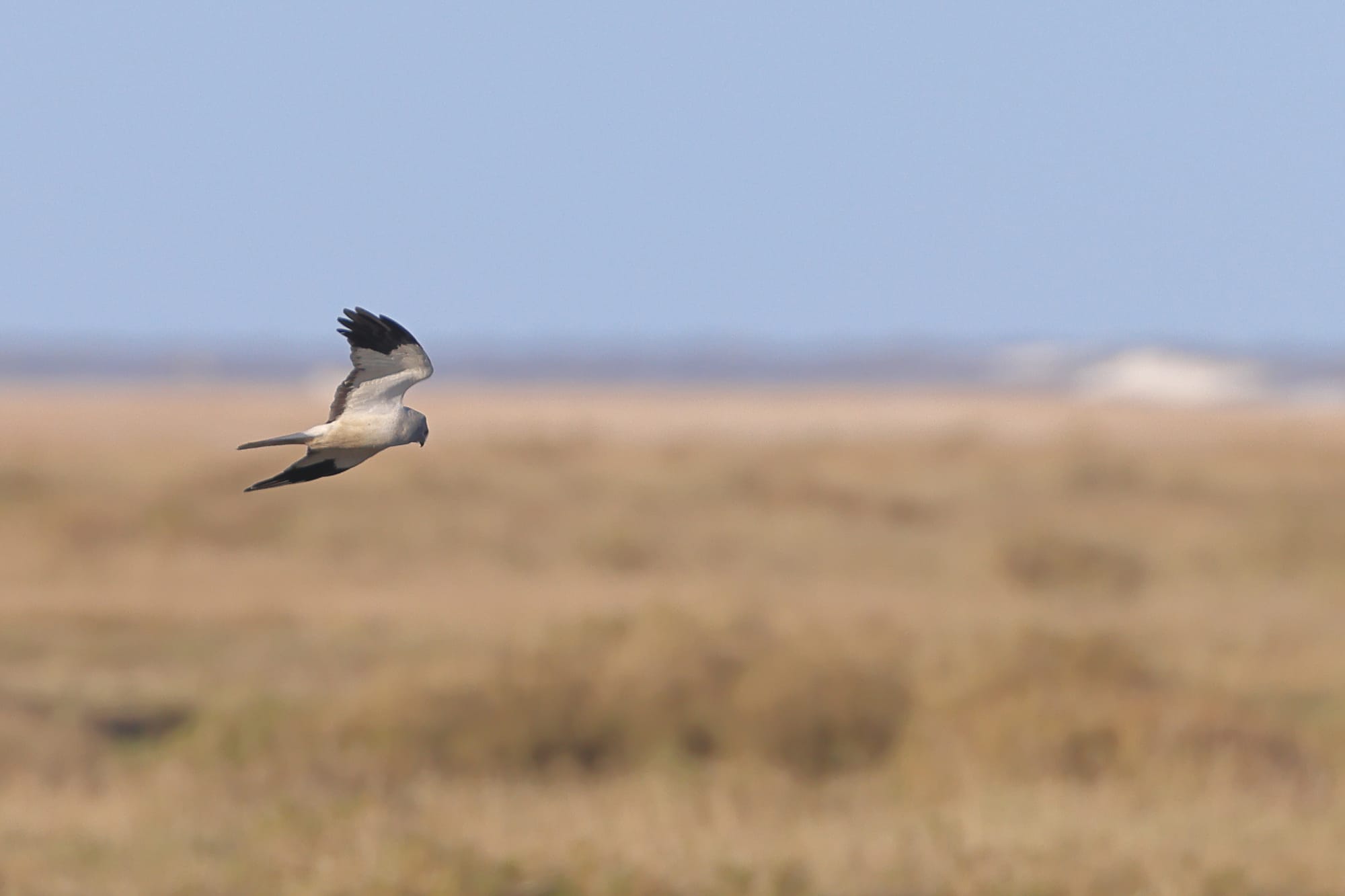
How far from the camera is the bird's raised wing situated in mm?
1483

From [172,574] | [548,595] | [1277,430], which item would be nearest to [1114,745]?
[548,595]

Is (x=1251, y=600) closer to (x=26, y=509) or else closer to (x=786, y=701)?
(x=786, y=701)

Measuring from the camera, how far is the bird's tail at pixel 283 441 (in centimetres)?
140

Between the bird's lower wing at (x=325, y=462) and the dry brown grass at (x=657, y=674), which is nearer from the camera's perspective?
the bird's lower wing at (x=325, y=462)

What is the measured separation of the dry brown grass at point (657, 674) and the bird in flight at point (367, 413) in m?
0.08

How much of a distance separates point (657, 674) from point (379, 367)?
28.9 m

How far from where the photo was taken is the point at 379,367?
4.95ft

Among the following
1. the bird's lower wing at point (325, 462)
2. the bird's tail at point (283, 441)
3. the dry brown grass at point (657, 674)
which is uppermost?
the bird's tail at point (283, 441)

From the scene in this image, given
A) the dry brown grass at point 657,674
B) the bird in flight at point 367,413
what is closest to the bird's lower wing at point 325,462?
the bird in flight at point 367,413

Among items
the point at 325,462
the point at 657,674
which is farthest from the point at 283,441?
the point at 657,674

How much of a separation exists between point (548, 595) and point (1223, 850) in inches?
905

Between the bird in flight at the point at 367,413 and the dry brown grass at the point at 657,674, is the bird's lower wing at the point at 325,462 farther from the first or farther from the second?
the dry brown grass at the point at 657,674

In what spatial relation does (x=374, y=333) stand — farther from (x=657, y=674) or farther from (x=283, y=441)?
(x=657, y=674)

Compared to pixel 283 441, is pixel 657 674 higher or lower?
lower
